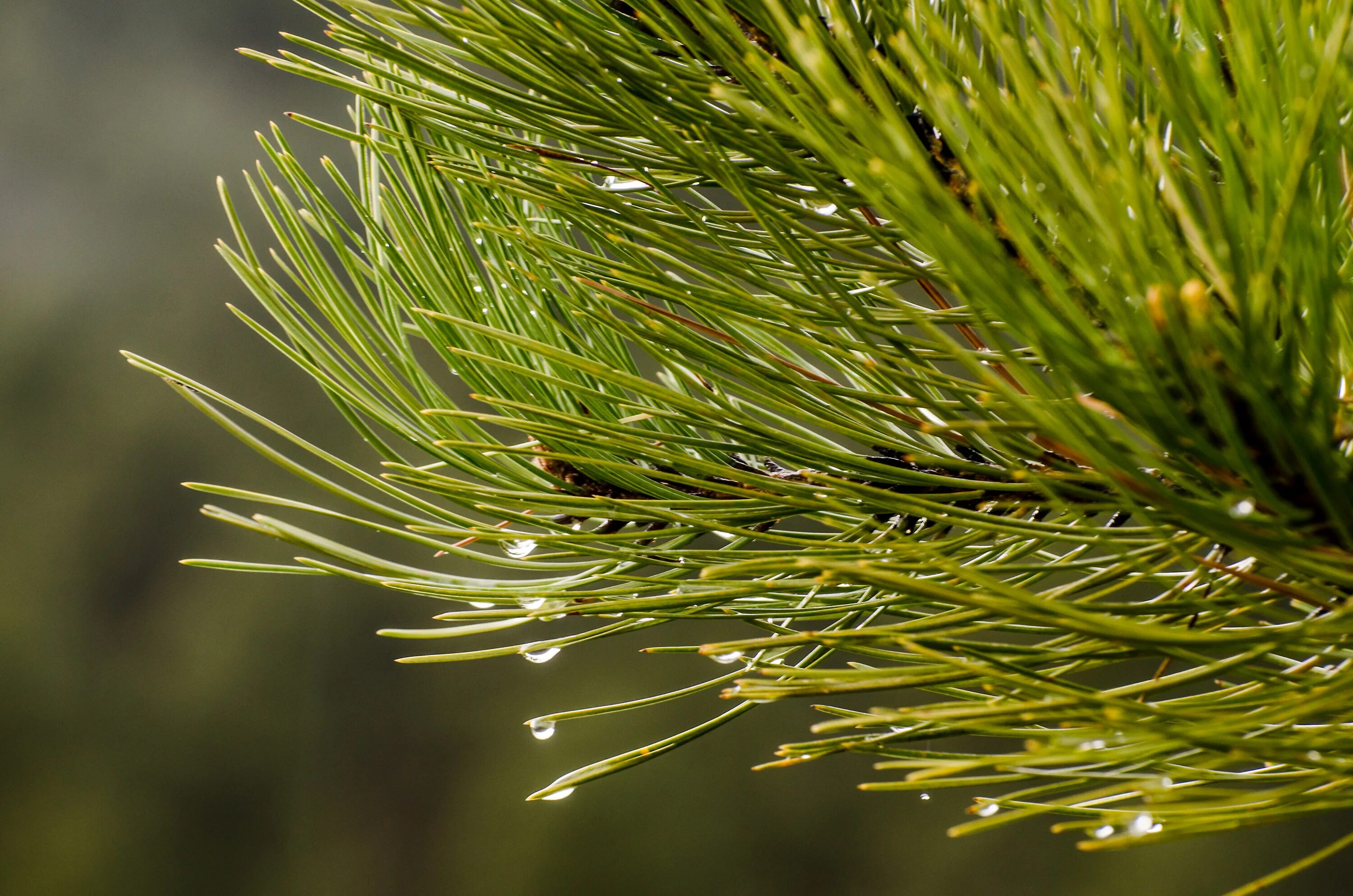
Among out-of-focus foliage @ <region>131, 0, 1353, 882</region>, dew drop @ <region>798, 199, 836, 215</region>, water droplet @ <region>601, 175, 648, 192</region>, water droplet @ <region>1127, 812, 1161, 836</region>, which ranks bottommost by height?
water droplet @ <region>1127, 812, 1161, 836</region>

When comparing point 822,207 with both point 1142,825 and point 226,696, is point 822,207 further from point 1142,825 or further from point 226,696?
point 226,696

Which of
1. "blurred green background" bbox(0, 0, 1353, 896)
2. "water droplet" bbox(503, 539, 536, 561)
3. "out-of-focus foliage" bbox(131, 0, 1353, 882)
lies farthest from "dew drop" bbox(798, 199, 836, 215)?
"blurred green background" bbox(0, 0, 1353, 896)

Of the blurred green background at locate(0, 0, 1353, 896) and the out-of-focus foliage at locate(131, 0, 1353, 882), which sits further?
the blurred green background at locate(0, 0, 1353, 896)

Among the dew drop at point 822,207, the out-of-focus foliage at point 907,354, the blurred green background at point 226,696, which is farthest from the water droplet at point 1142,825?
the blurred green background at point 226,696

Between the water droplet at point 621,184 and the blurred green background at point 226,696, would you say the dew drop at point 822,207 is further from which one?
the blurred green background at point 226,696

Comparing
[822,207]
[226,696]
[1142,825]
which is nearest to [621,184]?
[822,207]

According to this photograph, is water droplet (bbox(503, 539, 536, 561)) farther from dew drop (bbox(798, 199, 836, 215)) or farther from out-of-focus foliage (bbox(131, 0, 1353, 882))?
dew drop (bbox(798, 199, 836, 215))

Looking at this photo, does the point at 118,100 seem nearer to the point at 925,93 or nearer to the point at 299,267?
the point at 299,267

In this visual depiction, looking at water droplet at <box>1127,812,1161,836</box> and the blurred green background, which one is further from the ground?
the blurred green background
